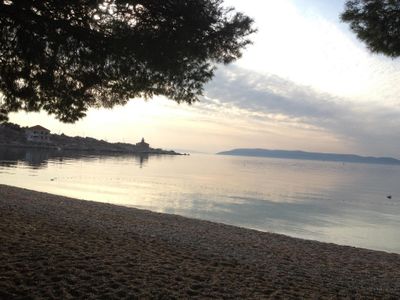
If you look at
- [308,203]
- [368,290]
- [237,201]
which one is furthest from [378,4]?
[308,203]

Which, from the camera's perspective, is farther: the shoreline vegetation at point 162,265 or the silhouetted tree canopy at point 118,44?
the silhouetted tree canopy at point 118,44

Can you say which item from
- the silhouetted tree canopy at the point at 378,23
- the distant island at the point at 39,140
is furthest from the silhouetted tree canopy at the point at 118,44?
the distant island at the point at 39,140

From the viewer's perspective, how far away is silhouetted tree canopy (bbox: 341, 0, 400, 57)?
6918mm

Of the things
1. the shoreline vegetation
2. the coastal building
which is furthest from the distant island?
the shoreline vegetation

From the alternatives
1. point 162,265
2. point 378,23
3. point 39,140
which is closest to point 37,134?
point 39,140

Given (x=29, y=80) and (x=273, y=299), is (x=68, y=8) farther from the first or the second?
(x=273, y=299)

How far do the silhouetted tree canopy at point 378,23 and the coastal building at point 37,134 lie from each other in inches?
6030

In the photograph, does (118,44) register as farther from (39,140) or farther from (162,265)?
(39,140)

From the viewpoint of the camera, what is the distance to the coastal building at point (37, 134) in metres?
150

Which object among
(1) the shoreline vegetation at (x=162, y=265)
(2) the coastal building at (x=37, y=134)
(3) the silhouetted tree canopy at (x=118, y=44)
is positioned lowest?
(1) the shoreline vegetation at (x=162, y=265)

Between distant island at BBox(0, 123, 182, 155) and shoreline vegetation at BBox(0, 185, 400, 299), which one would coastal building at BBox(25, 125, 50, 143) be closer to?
distant island at BBox(0, 123, 182, 155)

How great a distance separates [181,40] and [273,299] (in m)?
3.86

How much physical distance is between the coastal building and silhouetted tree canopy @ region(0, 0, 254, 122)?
5951 inches

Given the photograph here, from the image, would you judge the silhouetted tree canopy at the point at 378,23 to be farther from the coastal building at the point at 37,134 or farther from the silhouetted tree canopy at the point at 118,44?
the coastal building at the point at 37,134
